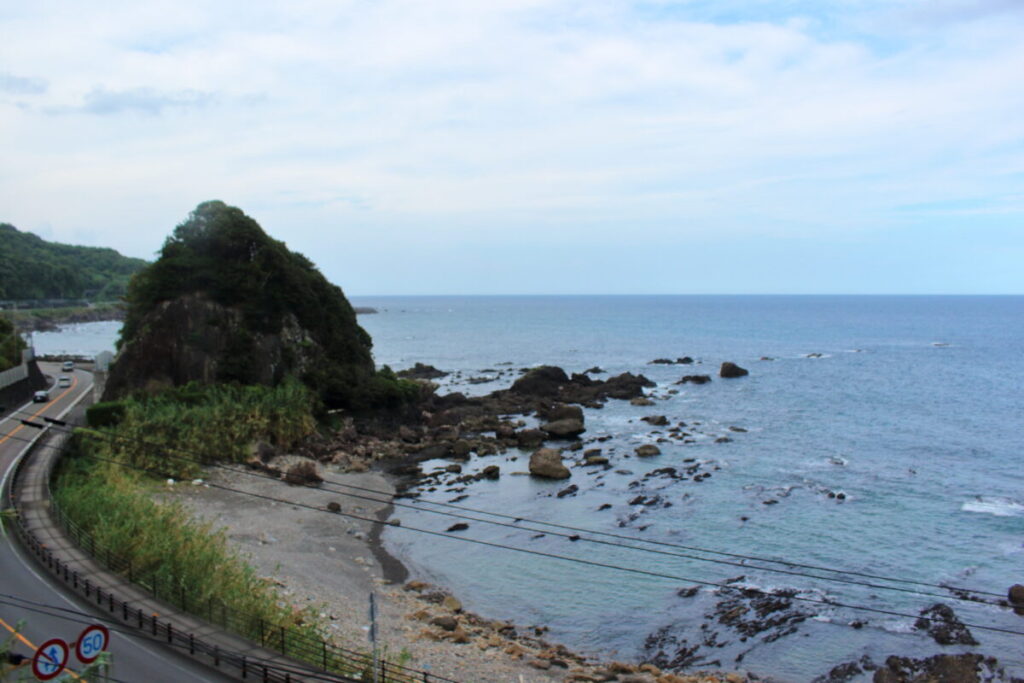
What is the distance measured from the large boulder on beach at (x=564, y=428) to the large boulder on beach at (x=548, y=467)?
10831 millimetres

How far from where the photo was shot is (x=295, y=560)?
32531 mm

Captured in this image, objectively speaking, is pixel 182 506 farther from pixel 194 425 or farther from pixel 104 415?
pixel 104 415

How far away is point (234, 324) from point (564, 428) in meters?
26.3

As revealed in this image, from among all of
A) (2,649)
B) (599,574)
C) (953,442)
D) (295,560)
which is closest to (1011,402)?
(953,442)

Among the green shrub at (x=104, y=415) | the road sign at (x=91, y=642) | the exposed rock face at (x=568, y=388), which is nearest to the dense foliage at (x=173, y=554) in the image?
the road sign at (x=91, y=642)

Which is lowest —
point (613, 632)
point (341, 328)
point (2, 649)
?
point (613, 632)

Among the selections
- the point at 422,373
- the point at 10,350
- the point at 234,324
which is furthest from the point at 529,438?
the point at 10,350

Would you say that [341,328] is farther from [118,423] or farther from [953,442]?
[953,442]

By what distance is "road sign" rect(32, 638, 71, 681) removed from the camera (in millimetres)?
12317

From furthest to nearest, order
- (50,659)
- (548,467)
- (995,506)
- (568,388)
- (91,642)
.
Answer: (568,388), (548,467), (995,506), (91,642), (50,659)

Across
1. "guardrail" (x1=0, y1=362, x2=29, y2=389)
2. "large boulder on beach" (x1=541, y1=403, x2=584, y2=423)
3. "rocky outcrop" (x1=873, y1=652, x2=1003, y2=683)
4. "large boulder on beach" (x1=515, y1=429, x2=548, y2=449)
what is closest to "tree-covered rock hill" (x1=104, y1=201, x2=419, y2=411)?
"guardrail" (x1=0, y1=362, x2=29, y2=389)

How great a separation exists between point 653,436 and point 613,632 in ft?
110

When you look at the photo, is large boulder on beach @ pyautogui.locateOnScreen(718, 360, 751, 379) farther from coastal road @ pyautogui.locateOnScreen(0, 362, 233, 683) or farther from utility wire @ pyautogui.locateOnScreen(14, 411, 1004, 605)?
coastal road @ pyautogui.locateOnScreen(0, 362, 233, 683)

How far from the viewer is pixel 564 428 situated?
60094mm
